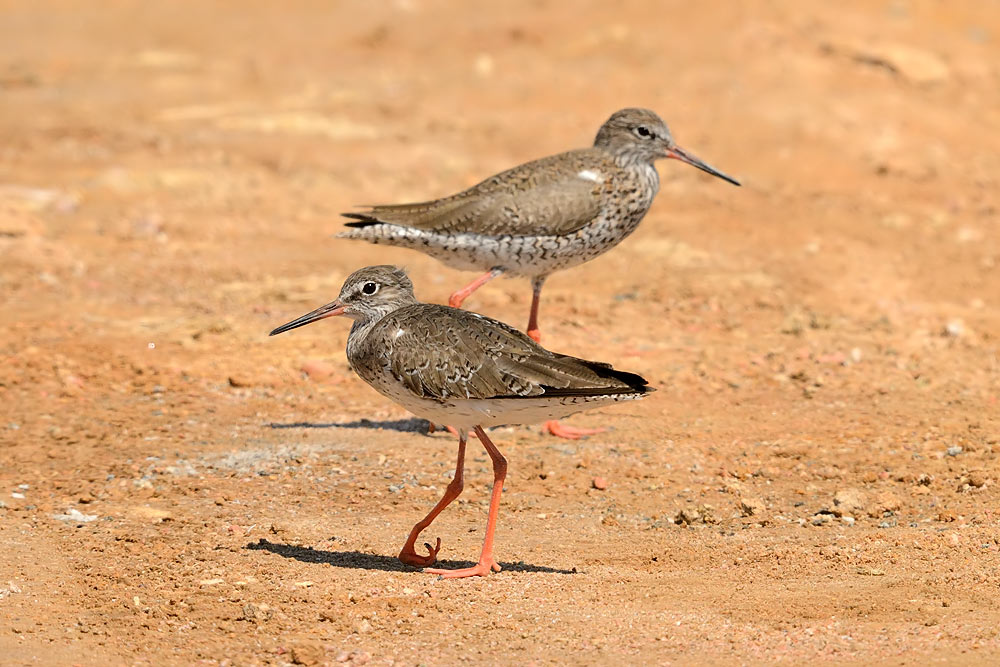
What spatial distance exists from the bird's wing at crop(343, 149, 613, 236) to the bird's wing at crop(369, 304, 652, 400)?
261cm

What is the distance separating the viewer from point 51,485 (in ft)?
29.0

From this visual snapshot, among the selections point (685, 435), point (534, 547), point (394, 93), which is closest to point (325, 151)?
point (394, 93)

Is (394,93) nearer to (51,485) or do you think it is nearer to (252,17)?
(252,17)

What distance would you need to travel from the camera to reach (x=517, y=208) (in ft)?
34.5

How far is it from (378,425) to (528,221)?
1.93 meters

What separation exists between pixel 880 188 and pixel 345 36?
9.65 meters

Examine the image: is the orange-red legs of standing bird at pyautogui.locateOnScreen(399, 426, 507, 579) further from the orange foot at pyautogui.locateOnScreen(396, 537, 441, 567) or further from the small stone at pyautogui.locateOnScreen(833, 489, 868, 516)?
the small stone at pyautogui.locateOnScreen(833, 489, 868, 516)

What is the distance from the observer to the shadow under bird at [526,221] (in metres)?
10.4

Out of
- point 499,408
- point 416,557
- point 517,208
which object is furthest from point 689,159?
point 416,557

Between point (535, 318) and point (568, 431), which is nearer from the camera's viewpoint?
point (568, 431)

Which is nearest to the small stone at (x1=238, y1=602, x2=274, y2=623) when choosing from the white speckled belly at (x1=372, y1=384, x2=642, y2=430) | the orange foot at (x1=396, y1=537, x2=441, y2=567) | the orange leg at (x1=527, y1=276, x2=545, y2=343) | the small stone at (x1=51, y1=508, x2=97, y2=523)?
the orange foot at (x1=396, y1=537, x2=441, y2=567)

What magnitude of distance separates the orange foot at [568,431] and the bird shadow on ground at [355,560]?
7.80 ft

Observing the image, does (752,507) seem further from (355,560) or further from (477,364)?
(355,560)

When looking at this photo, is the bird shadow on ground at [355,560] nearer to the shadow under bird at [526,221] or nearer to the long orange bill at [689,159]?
the shadow under bird at [526,221]
